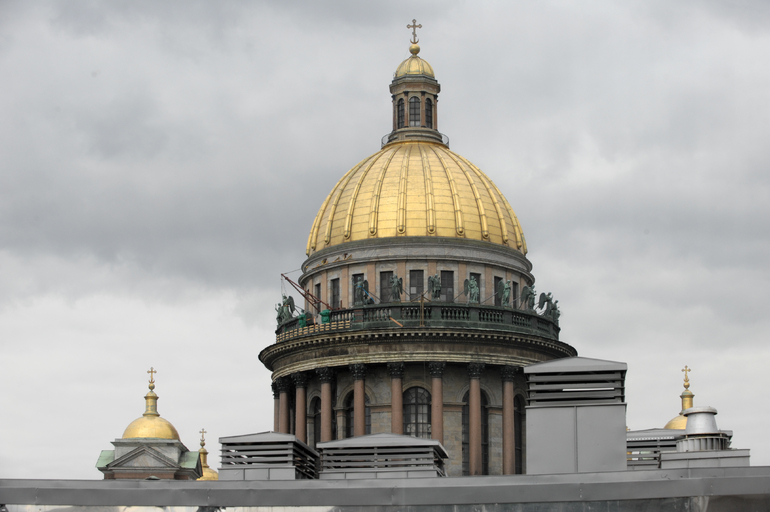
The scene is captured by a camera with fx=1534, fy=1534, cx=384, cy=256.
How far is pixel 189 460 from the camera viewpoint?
296ft

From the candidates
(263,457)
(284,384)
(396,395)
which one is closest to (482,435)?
(396,395)

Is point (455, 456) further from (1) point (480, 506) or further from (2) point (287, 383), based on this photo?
(1) point (480, 506)

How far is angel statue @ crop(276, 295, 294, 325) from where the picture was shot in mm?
87375

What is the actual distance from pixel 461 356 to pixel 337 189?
567 inches

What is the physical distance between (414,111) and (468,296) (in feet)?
48.6

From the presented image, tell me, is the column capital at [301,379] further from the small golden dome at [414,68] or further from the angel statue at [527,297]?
the small golden dome at [414,68]

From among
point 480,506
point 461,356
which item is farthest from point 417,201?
point 480,506

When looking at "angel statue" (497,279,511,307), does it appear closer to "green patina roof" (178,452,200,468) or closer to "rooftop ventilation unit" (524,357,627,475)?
"green patina roof" (178,452,200,468)

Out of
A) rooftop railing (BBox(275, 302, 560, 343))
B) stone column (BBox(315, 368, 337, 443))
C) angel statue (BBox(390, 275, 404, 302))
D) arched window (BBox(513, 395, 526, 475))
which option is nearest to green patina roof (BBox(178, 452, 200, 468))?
stone column (BBox(315, 368, 337, 443))

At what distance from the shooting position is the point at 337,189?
89250 mm

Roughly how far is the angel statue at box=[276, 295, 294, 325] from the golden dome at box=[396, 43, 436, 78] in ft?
50.3

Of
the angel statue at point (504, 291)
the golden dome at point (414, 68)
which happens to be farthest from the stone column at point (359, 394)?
the golden dome at point (414, 68)

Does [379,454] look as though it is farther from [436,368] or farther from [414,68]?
[414,68]

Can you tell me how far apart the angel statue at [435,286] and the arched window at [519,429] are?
7242mm
